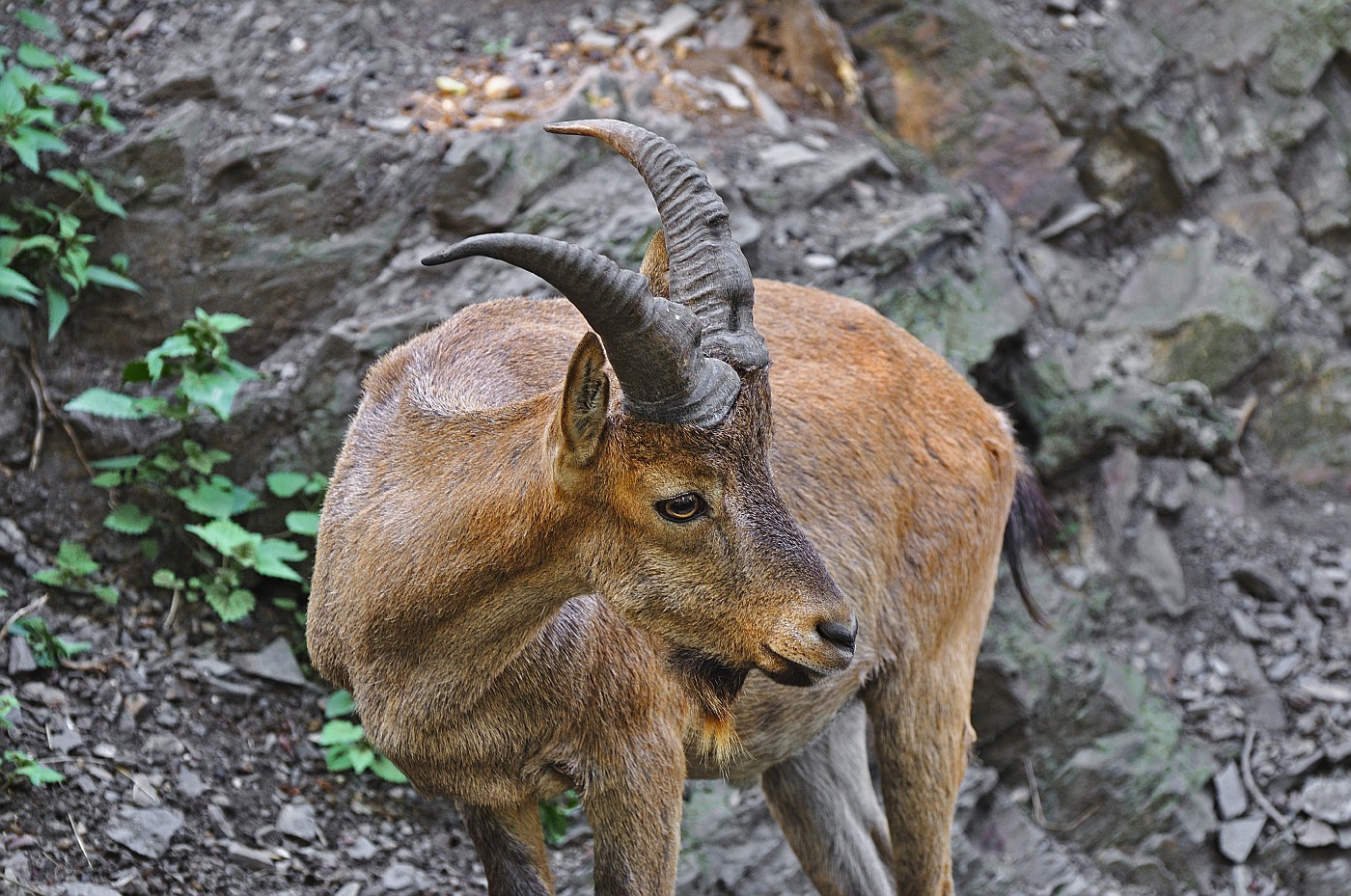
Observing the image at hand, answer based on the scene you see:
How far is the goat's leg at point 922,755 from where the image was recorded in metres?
5.26

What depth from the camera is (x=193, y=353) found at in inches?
251

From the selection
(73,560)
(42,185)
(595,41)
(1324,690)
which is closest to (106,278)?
(42,185)

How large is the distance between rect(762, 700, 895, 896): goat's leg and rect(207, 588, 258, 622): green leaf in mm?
2583

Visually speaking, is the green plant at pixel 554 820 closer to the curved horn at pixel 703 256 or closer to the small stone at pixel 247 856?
the small stone at pixel 247 856

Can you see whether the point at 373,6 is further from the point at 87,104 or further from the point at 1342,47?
the point at 1342,47

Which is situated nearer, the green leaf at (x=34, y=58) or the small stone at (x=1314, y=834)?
the green leaf at (x=34, y=58)

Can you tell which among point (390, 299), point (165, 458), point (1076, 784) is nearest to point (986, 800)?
point (1076, 784)

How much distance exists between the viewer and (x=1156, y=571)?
8.78 meters

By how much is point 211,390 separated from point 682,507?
3.45 meters

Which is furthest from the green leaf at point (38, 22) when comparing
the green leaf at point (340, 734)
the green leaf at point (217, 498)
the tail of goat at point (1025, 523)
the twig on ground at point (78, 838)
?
the tail of goat at point (1025, 523)

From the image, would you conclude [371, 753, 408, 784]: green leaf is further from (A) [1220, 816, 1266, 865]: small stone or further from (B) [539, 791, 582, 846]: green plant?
(A) [1220, 816, 1266, 865]: small stone

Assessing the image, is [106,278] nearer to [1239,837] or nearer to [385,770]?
[385,770]

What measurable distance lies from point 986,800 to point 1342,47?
23.5 feet

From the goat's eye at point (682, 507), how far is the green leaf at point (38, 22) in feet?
16.7
